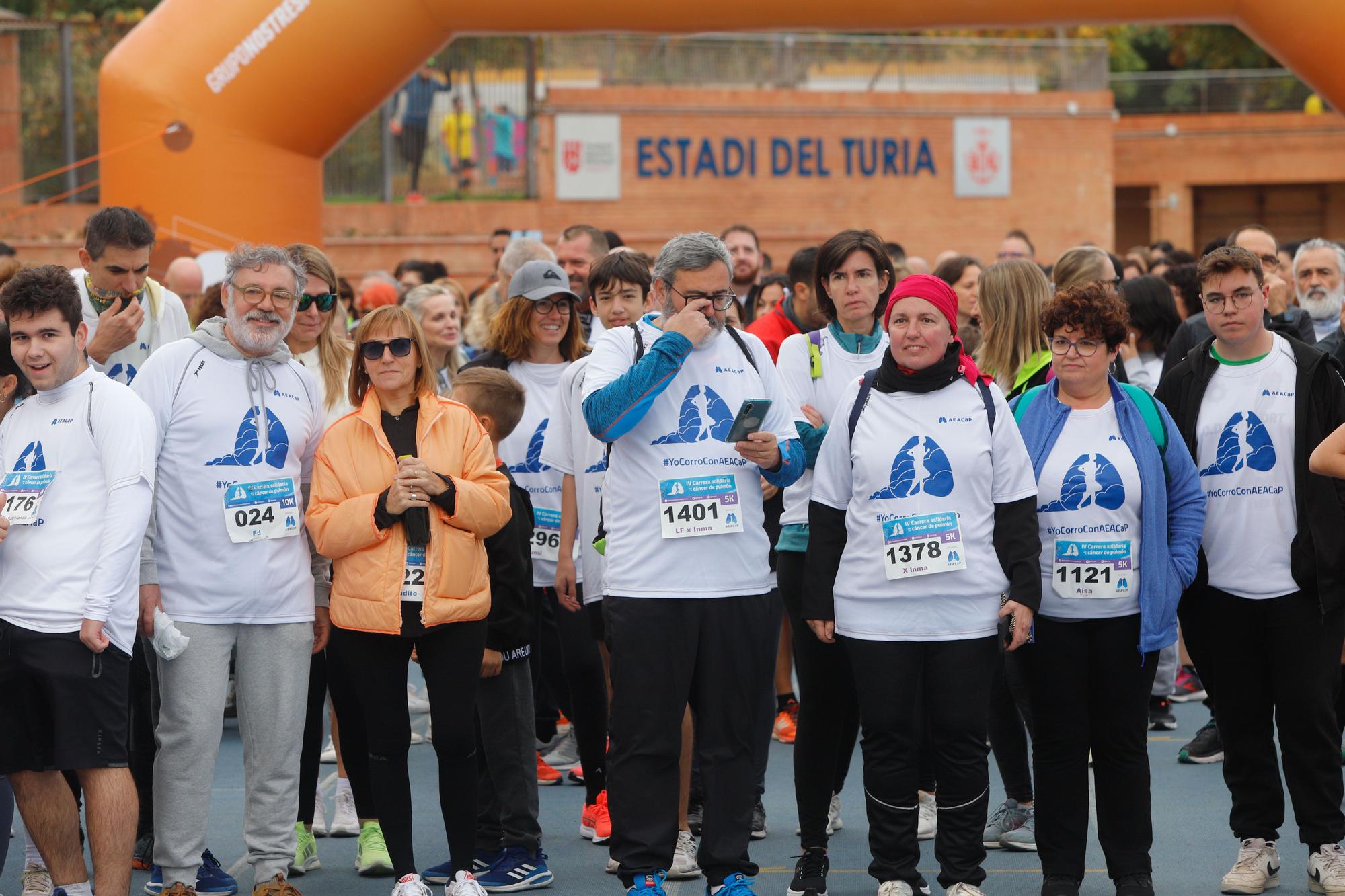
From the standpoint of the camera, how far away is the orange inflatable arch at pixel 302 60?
9820 mm

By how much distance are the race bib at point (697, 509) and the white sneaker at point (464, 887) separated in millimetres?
1250

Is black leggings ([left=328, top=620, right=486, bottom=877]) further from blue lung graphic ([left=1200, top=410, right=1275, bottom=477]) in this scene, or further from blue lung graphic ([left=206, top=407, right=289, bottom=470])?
blue lung graphic ([left=1200, top=410, right=1275, bottom=477])

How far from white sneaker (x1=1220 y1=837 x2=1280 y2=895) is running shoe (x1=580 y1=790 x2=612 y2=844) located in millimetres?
2092

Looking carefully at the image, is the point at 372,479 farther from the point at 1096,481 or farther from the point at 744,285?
the point at 744,285

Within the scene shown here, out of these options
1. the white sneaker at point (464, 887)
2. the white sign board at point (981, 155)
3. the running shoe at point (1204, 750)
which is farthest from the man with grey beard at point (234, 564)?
the white sign board at point (981, 155)

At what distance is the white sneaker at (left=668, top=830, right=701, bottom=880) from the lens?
503cm

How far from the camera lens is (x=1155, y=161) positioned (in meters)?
26.6

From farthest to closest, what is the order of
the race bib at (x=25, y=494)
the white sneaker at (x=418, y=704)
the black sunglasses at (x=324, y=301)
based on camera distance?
the white sneaker at (x=418, y=704), the black sunglasses at (x=324, y=301), the race bib at (x=25, y=494)

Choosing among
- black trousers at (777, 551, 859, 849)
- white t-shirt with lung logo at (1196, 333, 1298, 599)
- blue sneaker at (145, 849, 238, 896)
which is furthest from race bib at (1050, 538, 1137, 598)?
blue sneaker at (145, 849, 238, 896)

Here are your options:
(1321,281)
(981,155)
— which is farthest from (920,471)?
(981,155)

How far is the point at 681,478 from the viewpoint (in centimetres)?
439

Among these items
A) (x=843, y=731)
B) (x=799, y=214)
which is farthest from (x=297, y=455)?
(x=799, y=214)

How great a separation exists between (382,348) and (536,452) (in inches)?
50.5

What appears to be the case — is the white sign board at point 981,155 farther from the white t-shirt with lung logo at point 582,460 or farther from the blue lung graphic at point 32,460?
the blue lung graphic at point 32,460
